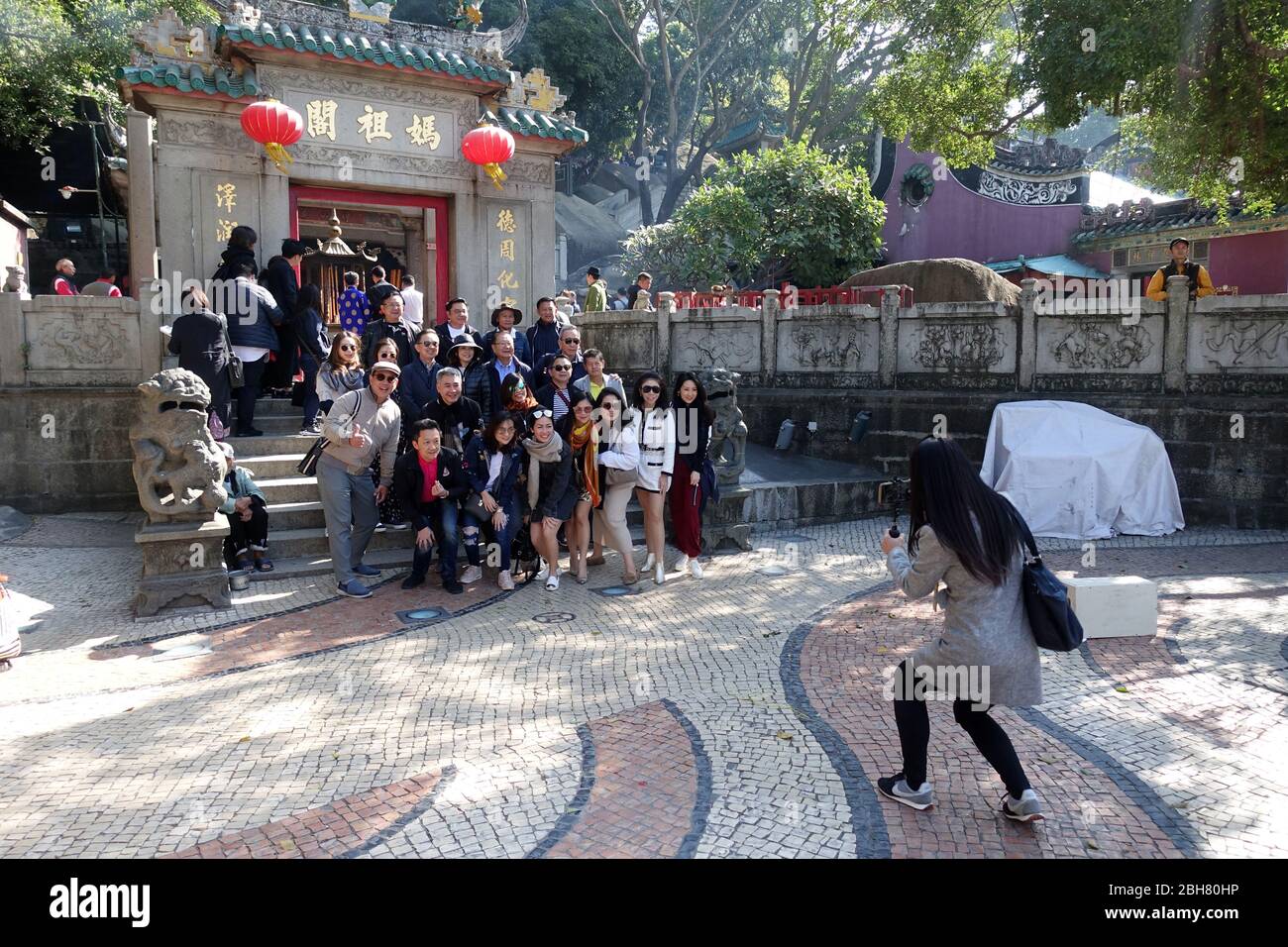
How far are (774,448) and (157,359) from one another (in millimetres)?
7347

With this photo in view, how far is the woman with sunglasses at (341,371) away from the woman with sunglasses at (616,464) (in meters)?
2.03

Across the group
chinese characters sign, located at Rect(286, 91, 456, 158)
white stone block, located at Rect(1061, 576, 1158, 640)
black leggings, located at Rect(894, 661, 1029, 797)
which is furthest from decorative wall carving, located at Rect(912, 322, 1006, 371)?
black leggings, located at Rect(894, 661, 1029, 797)

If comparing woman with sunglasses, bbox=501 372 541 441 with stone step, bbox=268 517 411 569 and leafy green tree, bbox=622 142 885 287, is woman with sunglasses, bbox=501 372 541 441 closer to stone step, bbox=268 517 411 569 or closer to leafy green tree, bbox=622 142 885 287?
stone step, bbox=268 517 411 569

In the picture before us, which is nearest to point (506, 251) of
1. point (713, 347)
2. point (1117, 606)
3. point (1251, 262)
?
point (713, 347)

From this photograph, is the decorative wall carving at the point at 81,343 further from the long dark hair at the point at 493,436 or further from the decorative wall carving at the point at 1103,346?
the decorative wall carving at the point at 1103,346

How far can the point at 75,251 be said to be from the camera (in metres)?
21.3

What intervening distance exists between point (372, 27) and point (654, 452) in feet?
25.6

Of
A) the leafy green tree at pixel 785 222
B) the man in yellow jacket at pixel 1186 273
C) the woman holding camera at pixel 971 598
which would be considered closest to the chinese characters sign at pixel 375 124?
the leafy green tree at pixel 785 222

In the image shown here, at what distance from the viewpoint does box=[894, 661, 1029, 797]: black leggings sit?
3582 mm

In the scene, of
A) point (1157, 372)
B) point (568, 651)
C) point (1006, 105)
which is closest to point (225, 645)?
point (568, 651)

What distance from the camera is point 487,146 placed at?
11234 mm

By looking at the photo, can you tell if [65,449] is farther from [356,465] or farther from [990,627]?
[990,627]

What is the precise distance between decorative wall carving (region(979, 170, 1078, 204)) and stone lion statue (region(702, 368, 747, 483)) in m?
15.7

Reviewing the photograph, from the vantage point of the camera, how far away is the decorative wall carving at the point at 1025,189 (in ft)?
67.3
